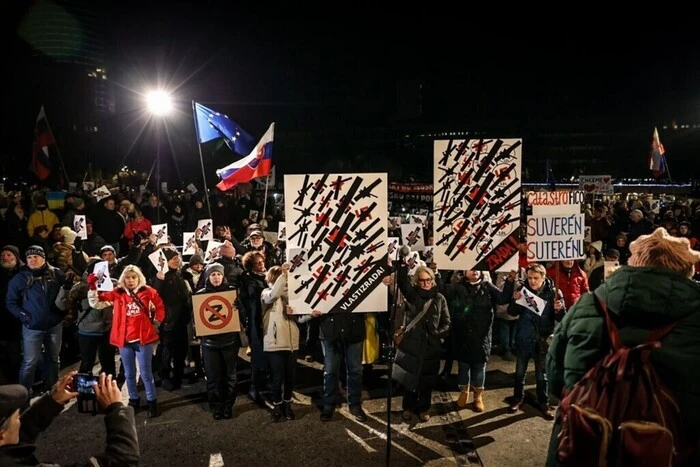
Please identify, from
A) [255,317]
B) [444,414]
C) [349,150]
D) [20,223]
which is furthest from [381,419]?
[349,150]

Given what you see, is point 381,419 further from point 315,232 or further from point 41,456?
point 41,456

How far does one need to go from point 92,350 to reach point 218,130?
5104 mm

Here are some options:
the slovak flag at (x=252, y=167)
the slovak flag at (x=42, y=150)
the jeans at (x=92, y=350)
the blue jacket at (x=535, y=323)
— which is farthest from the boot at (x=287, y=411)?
the slovak flag at (x=42, y=150)

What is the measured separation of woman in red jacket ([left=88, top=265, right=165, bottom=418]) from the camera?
6.60 m

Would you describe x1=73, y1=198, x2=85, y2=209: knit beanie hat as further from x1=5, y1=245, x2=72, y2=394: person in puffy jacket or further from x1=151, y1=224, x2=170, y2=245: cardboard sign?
x1=5, y1=245, x2=72, y2=394: person in puffy jacket

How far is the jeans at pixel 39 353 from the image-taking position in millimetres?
6887

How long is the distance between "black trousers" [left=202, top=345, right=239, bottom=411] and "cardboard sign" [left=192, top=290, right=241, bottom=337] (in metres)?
0.27

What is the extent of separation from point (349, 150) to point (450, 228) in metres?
68.8

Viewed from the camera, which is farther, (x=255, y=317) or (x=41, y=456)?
(x=255, y=317)

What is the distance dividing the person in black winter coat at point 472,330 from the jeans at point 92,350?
468 cm

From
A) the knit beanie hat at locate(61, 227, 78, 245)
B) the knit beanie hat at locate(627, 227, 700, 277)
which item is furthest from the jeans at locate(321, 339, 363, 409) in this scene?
the knit beanie hat at locate(61, 227, 78, 245)

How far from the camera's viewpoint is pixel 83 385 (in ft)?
10.5

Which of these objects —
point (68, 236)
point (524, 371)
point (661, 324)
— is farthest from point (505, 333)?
point (68, 236)

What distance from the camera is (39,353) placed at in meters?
7.00
